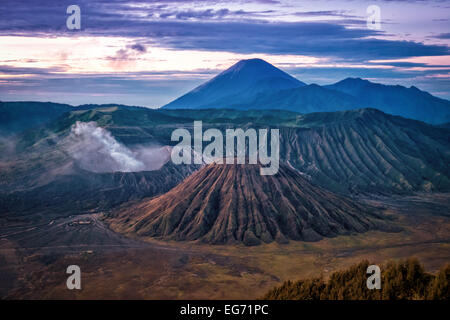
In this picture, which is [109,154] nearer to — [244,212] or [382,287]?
[244,212]

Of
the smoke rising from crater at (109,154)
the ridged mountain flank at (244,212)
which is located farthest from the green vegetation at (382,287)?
the smoke rising from crater at (109,154)

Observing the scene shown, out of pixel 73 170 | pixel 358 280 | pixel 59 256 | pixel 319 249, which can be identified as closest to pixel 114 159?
pixel 73 170

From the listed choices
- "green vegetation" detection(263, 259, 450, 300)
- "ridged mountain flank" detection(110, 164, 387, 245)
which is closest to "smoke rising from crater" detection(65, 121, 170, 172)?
"ridged mountain flank" detection(110, 164, 387, 245)

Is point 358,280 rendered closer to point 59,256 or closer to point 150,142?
point 59,256

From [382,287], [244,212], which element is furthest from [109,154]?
[382,287]

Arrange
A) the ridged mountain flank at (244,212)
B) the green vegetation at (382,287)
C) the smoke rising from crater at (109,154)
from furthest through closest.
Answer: the smoke rising from crater at (109,154) < the ridged mountain flank at (244,212) < the green vegetation at (382,287)

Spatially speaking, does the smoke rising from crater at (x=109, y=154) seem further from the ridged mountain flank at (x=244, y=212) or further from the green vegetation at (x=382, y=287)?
the green vegetation at (x=382, y=287)

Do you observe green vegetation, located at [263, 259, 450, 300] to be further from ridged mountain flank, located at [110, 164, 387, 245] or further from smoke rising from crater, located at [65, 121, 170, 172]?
smoke rising from crater, located at [65, 121, 170, 172]
